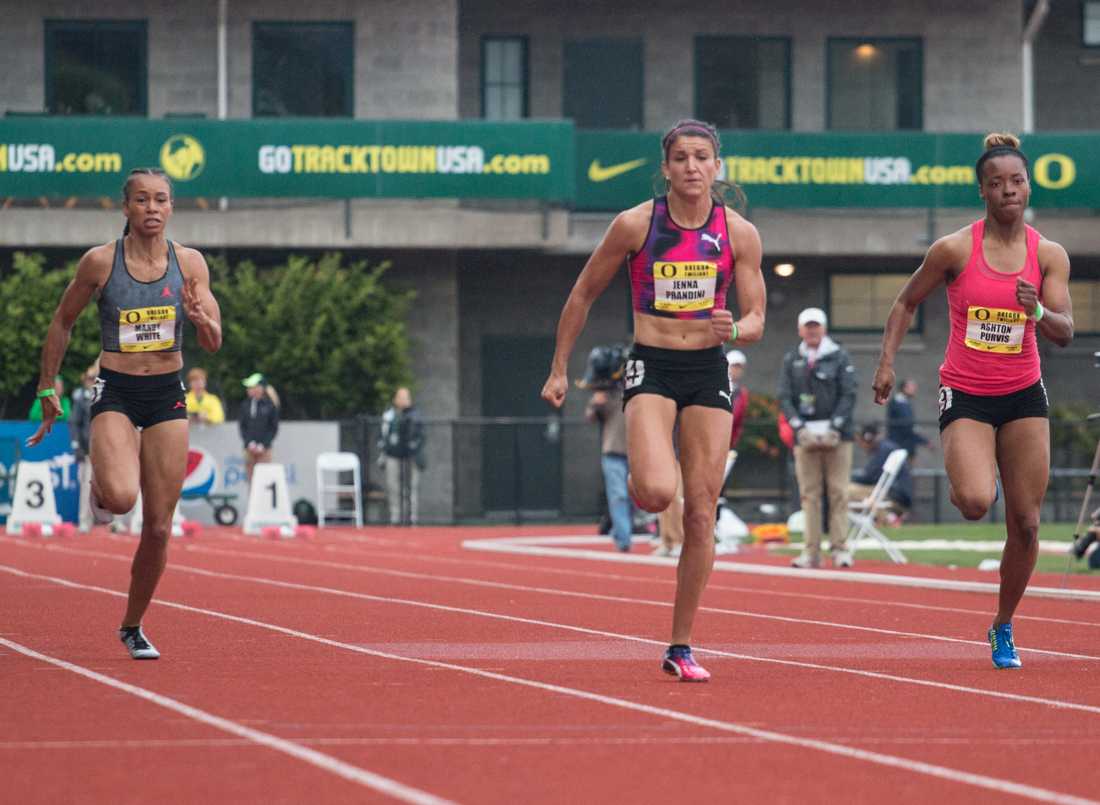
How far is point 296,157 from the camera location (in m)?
31.7

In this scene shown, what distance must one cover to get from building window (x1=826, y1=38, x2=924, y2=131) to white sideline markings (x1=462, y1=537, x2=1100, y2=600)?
13190 millimetres

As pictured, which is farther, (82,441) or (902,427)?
(902,427)

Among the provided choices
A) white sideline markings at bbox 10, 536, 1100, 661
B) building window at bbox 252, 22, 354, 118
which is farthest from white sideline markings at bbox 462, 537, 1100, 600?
building window at bbox 252, 22, 354, 118

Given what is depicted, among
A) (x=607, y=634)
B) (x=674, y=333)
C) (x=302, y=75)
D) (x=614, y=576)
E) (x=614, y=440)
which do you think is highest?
(x=302, y=75)

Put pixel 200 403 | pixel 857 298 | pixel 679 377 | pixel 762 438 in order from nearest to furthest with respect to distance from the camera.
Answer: pixel 679 377, pixel 200 403, pixel 762 438, pixel 857 298

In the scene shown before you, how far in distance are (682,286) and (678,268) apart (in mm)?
79

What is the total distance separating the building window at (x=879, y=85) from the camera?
3556cm

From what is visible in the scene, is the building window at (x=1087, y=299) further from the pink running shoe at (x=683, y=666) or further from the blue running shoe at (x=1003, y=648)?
the pink running shoe at (x=683, y=666)

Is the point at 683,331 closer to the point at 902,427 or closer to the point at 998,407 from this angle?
the point at 998,407

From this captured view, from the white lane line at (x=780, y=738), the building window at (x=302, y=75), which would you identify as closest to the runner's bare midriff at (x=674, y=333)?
the white lane line at (x=780, y=738)

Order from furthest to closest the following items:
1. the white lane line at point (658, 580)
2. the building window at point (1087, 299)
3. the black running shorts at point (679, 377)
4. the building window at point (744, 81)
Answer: the building window at point (1087, 299), the building window at point (744, 81), the white lane line at point (658, 580), the black running shorts at point (679, 377)

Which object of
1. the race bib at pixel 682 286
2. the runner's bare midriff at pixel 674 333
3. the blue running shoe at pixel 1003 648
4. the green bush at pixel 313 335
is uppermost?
the green bush at pixel 313 335

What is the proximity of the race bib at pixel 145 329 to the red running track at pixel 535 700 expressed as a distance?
4.70 feet

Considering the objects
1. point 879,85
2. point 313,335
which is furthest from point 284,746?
point 879,85
